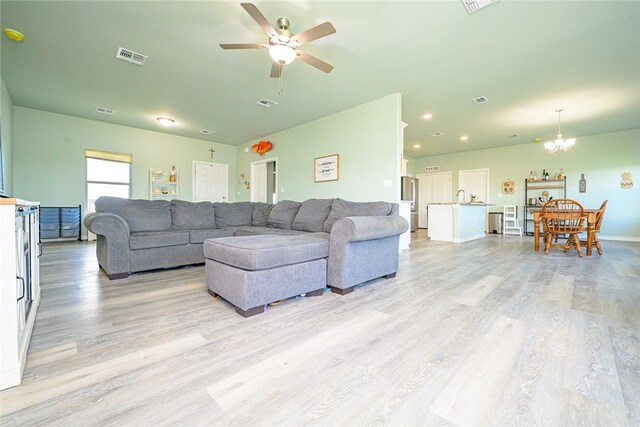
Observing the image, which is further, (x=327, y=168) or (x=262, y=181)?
(x=262, y=181)

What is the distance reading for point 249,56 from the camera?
3293mm

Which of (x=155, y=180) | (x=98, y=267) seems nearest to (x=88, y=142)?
(x=155, y=180)

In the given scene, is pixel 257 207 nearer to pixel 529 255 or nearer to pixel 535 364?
pixel 535 364

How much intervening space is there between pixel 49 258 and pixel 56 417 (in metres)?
4.01

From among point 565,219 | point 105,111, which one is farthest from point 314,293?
point 105,111

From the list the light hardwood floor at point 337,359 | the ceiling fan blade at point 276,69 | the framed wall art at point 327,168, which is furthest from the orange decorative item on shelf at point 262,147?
the light hardwood floor at point 337,359

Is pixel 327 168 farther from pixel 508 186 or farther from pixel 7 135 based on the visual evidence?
pixel 508 186

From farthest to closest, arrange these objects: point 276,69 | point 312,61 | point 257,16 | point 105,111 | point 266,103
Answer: point 105,111 < point 266,103 < point 276,69 < point 312,61 < point 257,16

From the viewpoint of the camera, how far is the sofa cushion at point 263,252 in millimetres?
1845

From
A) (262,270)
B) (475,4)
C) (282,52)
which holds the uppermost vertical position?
(475,4)

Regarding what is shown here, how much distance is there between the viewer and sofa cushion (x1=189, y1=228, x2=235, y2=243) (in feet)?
10.8

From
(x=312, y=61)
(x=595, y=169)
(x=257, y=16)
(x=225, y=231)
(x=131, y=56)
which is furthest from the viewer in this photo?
(x=595, y=169)

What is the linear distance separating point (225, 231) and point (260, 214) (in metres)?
0.72

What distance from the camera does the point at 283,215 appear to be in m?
3.80
